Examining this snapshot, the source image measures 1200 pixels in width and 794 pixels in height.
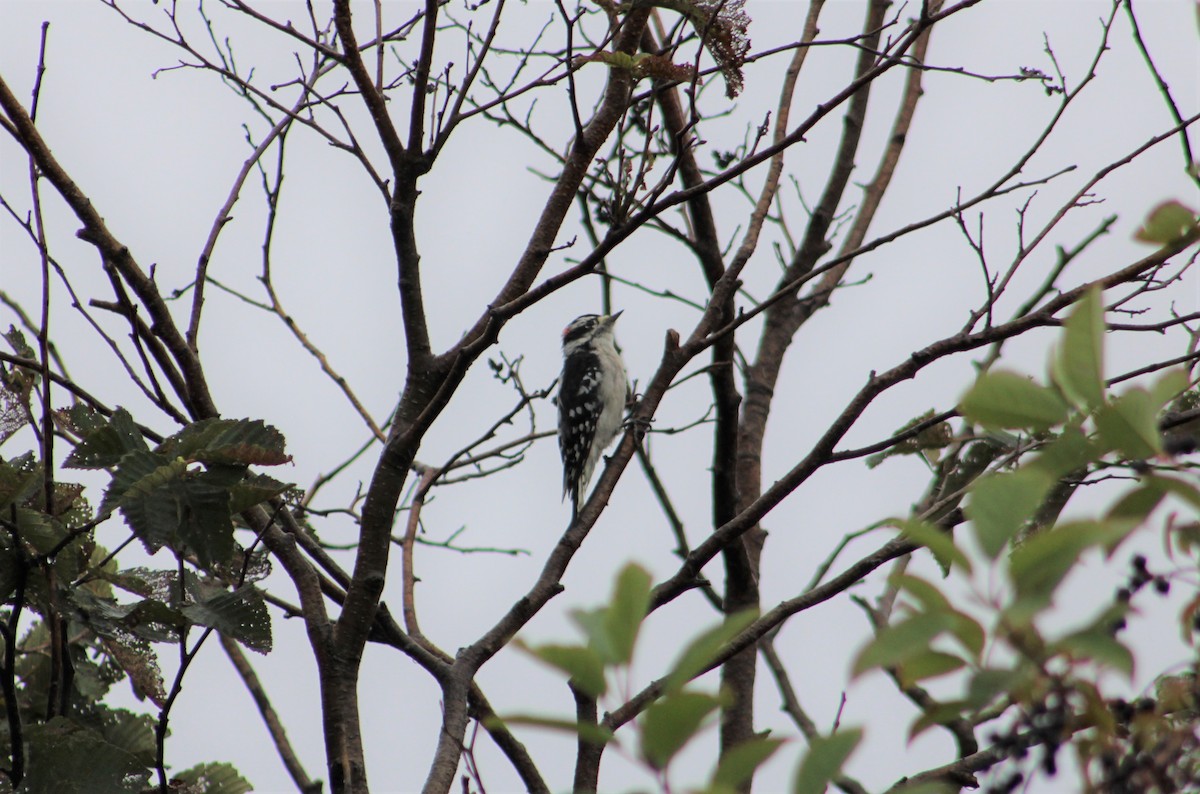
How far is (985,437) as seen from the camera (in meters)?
3.03

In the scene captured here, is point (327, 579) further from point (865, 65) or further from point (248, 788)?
point (865, 65)

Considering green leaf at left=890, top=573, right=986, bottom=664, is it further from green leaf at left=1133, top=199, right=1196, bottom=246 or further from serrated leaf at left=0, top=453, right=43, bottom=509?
serrated leaf at left=0, top=453, right=43, bottom=509

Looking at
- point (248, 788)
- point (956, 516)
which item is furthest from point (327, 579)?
point (956, 516)

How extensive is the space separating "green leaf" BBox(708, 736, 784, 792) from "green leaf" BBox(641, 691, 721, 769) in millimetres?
71

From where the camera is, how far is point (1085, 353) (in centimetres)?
92

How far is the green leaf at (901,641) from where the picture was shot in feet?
2.87

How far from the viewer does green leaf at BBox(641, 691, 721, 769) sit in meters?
0.93

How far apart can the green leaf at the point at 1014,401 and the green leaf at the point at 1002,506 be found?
0.26 ft

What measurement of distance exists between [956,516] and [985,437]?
223mm

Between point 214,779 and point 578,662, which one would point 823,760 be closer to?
point 578,662

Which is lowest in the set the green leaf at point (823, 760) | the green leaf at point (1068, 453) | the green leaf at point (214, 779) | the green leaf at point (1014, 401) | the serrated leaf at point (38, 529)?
the green leaf at point (823, 760)

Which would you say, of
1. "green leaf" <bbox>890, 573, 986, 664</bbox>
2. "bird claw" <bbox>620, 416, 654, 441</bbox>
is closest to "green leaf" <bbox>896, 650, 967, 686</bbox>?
"green leaf" <bbox>890, 573, 986, 664</bbox>

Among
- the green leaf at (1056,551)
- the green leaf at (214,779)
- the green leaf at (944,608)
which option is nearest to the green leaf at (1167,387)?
the green leaf at (1056,551)

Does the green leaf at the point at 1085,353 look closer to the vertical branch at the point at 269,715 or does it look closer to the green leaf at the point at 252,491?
the green leaf at the point at 252,491
